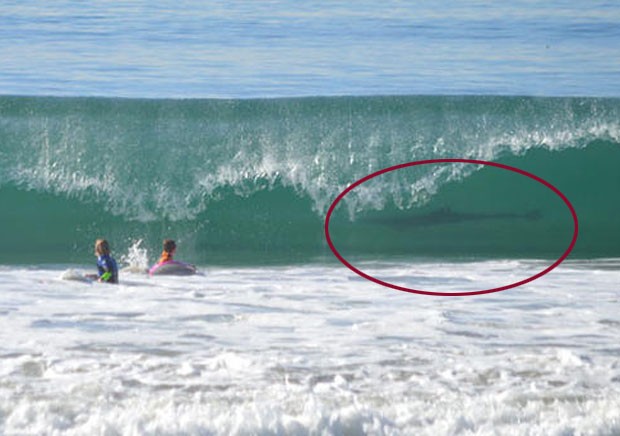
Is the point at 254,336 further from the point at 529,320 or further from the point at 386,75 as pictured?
the point at 386,75

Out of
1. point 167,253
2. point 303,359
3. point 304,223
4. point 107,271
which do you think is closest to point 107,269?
point 107,271

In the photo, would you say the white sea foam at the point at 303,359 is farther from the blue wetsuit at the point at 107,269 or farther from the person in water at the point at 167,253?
the person in water at the point at 167,253

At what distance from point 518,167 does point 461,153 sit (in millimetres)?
740

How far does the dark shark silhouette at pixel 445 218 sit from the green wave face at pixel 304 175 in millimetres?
26

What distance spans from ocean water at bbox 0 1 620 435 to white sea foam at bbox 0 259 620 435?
0.02 metres

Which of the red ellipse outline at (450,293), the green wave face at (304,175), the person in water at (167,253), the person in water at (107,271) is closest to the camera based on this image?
the red ellipse outline at (450,293)

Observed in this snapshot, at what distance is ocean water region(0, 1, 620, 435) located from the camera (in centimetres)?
527

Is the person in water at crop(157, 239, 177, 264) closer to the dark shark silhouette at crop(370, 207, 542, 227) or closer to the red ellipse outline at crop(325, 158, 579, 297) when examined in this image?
the red ellipse outline at crop(325, 158, 579, 297)

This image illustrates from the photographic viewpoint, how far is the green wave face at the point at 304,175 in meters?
12.7

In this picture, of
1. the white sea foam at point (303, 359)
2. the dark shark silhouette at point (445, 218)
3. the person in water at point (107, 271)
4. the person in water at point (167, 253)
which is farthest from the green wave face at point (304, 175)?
the white sea foam at point (303, 359)

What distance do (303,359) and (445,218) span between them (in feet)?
25.3

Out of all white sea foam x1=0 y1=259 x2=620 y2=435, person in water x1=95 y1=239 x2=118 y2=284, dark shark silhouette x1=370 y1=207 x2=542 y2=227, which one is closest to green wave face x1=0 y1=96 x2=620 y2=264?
dark shark silhouette x1=370 y1=207 x2=542 y2=227

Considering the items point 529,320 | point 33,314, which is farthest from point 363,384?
point 33,314

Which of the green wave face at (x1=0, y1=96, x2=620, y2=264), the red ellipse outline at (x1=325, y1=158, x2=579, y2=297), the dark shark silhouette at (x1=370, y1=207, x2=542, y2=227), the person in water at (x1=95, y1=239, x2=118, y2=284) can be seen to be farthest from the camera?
the dark shark silhouette at (x1=370, y1=207, x2=542, y2=227)
